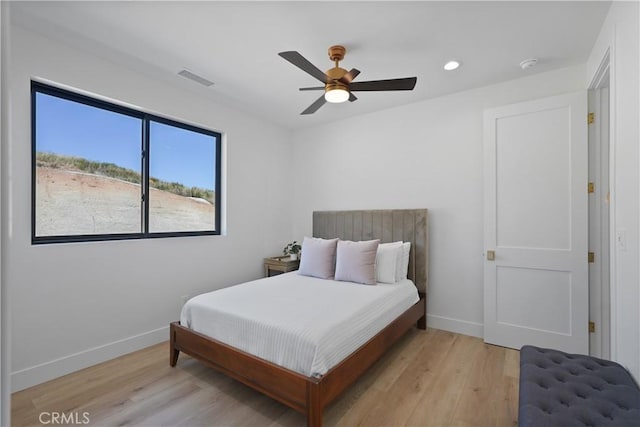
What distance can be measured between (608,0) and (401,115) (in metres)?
1.97

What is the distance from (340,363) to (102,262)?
2199 mm

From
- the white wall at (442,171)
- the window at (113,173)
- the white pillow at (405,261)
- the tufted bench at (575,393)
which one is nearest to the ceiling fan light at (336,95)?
the white wall at (442,171)

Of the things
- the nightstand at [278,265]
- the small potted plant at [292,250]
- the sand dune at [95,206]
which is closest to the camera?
the sand dune at [95,206]

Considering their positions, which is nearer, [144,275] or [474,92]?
[144,275]

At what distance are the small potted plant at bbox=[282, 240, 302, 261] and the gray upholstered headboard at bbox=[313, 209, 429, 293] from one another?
0.34 m

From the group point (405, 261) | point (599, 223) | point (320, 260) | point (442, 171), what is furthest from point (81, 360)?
point (599, 223)

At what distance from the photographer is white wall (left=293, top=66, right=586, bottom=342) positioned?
10.4ft

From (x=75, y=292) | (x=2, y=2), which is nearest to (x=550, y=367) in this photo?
(x=2, y=2)

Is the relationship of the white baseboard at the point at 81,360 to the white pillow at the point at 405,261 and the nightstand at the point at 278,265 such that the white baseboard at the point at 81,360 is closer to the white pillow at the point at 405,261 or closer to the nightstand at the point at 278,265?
the nightstand at the point at 278,265

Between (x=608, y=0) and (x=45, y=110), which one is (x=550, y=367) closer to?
(x=608, y=0)

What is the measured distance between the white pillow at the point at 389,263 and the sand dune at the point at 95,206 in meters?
2.19

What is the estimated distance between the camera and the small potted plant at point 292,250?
420 cm

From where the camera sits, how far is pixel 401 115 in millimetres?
3699

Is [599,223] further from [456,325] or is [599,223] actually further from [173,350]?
[173,350]
